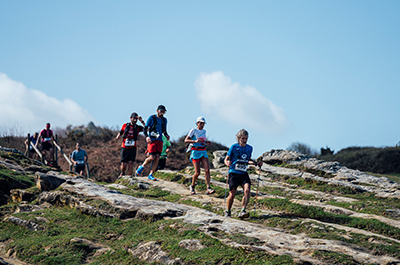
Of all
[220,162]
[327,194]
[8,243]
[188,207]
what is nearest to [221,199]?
[188,207]

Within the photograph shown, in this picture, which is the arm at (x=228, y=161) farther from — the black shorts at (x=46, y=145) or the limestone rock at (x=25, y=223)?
the black shorts at (x=46, y=145)

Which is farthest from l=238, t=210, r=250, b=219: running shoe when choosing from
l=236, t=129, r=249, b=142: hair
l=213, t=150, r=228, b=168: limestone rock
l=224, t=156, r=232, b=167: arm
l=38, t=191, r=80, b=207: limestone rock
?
l=213, t=150, r=228, b=168: limestone rock

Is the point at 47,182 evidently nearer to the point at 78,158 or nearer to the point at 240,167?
the point at 78,158

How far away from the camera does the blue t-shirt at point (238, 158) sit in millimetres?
8414

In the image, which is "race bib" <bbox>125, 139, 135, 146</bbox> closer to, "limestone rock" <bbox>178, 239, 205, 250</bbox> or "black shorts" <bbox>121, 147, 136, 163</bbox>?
"black shorts" <bbox>121, 147, 136, 163</bbox>

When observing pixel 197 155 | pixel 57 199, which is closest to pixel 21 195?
pixel 57 199

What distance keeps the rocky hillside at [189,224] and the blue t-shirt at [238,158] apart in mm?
1070

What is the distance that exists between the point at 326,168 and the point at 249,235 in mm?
9198

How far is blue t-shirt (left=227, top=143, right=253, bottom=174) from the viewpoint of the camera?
331 inches

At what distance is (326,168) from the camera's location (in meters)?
15.0

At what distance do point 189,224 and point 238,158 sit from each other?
6.05 feet

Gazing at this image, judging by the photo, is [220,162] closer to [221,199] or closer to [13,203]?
[221,199]

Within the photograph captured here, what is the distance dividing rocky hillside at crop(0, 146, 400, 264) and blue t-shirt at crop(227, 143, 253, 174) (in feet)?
3.51

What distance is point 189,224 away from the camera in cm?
757
